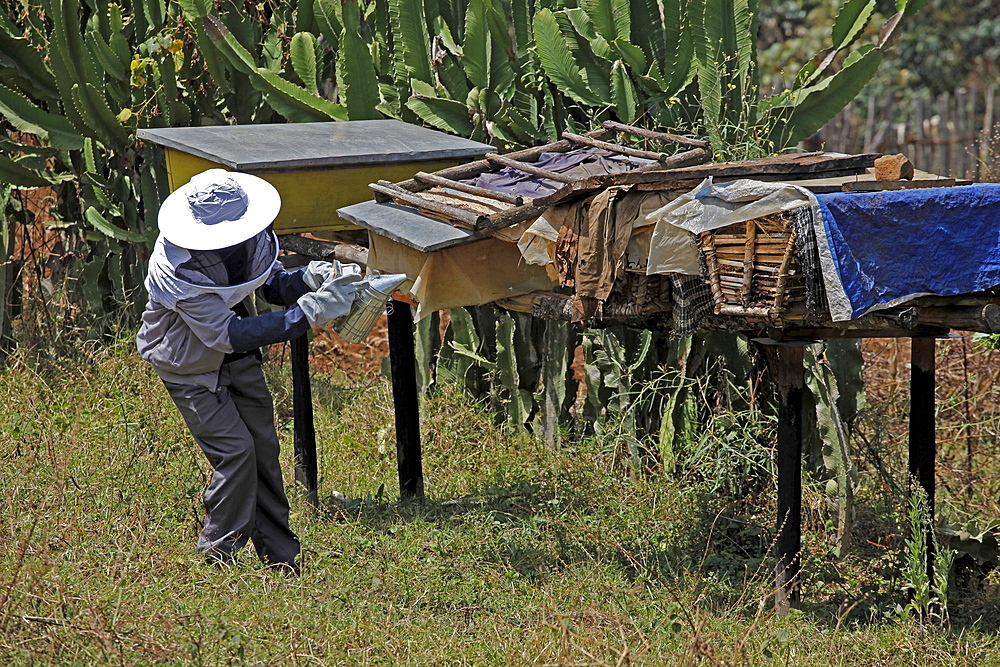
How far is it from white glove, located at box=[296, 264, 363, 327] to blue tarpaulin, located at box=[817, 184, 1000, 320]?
1.80 meters

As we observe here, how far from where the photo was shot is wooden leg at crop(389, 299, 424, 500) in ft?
17.8

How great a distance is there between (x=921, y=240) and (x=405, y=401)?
2981 millimetres

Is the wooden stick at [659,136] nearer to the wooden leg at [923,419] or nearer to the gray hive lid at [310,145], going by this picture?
the gray hive lid at [310,145]

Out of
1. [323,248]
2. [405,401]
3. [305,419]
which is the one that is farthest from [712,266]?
[305,419]

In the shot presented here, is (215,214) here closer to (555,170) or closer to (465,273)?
(465,273)

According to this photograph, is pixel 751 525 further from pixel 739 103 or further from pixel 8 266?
pixel 8 266

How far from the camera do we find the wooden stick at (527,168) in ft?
13.9

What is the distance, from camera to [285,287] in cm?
459

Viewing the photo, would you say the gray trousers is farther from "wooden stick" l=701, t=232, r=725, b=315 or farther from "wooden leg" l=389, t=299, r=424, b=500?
"wooden stick" l=701, t=232, r=725, b=315

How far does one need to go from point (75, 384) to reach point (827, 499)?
187 inches

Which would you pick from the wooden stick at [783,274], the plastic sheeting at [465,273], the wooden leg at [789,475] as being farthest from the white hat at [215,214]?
the wooden leg at [789,475]

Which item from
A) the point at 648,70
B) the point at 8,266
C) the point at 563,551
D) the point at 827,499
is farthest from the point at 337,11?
the point at 827,499

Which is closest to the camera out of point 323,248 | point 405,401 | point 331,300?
point 331,300

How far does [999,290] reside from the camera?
3363 millimetres
